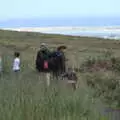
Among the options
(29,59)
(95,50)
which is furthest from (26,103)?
(95,50)

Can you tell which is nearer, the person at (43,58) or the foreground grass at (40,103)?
the foreground grass at (40,103)

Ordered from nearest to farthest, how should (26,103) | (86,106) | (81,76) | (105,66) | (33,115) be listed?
1. (33,115)
2. (26,103)
3. (86,106)
4. (81,76)
5. (105,66)

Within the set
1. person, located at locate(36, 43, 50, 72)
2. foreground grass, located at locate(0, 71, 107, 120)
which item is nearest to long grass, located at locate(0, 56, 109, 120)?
foreground grass, located at locate(0, 71, 107, 120)

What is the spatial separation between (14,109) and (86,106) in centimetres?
190

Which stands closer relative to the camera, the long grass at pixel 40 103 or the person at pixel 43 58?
the long grass at pixel 40 103

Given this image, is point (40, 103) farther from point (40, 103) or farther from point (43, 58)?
point (43, 58)

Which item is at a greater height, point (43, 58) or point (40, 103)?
point (40, 103)

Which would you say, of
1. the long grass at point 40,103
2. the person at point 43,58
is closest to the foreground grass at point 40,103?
the long grass at point 40,103

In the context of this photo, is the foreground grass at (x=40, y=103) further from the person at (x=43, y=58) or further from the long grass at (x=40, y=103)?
the person at (x=43, y=58)

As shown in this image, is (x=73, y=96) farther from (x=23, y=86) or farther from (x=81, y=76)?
(x=81, y=76)

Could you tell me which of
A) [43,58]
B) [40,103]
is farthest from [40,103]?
[43,58]

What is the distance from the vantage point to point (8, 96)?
8656 mm

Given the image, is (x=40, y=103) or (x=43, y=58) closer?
(x=40, y=103)

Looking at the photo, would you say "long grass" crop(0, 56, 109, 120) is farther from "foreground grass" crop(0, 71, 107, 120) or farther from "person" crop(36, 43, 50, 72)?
"person" crop(36, 43, 50, 72)
